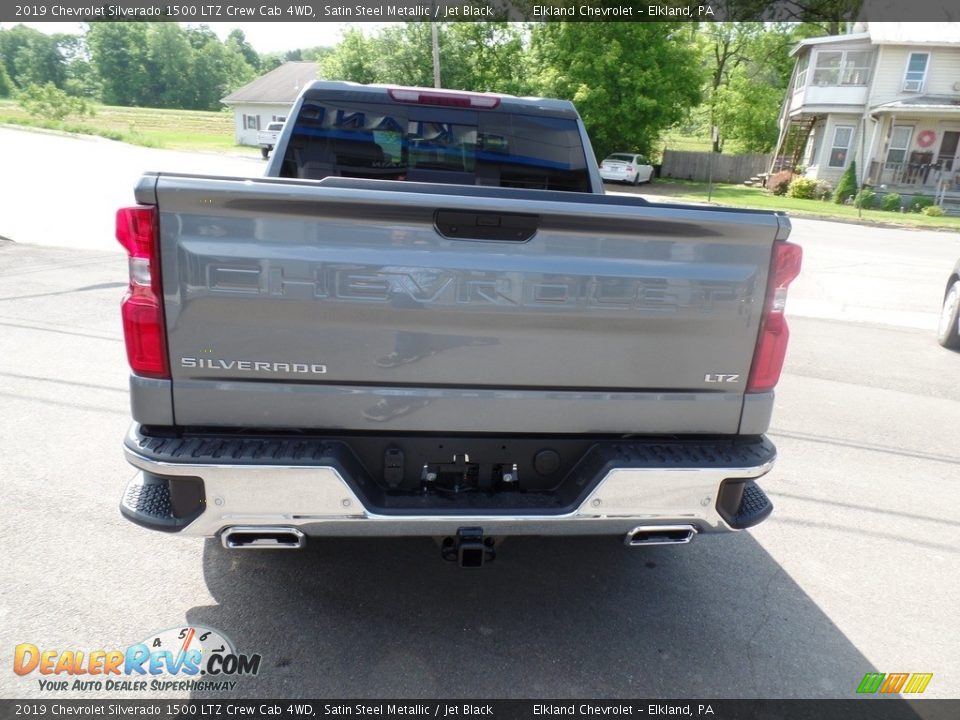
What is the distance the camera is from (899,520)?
4.12 metres

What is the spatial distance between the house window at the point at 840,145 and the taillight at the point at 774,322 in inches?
1475

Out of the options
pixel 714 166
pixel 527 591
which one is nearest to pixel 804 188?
pixel 714 166

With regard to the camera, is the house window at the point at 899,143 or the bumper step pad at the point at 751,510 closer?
the bumper step pad at the point at 751,510

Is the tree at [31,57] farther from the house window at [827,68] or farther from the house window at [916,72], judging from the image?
the house window at [916,72]

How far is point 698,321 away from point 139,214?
197cm

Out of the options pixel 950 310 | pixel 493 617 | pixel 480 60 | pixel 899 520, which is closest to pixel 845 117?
pixel 480 60

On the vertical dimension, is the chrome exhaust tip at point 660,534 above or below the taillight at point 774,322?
below

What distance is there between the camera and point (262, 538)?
2.43 m

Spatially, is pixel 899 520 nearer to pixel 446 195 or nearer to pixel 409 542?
pixel 409 542

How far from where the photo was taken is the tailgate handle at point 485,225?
234 cm

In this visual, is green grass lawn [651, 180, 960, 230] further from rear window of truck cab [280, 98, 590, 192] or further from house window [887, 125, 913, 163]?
rear window of truck cab [280, 98, 590, 192]

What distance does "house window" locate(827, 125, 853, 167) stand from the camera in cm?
3416

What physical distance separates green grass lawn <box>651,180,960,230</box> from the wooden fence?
5603mm

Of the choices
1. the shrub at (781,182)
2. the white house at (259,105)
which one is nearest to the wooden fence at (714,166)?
the shrub at (781,182)
